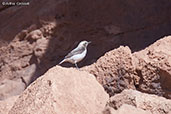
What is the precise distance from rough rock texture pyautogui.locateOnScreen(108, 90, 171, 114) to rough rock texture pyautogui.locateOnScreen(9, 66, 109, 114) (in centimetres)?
46

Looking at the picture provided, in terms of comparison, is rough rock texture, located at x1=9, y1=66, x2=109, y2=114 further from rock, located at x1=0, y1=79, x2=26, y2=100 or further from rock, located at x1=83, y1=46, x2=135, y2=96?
rock, located at x1=0, y1=79, x2=26, y2=100

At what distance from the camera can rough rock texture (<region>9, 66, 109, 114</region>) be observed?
15.0 ft

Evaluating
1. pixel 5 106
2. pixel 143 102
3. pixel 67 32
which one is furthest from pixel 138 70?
pixel 67 32

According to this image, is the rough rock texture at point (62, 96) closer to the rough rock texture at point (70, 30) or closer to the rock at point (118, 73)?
the rock at point (118, 73)

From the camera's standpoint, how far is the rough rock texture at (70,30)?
34.9ft

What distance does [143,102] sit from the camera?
14.6ft

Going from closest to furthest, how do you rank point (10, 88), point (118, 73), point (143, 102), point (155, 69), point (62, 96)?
1. point (143, 102)
2. point (62, 96)
3. point (155, 69)
4. point (118, 73)
5. point (10, 88)

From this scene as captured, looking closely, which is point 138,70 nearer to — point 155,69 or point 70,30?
point 155,69

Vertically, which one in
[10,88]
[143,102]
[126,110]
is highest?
[126,110]

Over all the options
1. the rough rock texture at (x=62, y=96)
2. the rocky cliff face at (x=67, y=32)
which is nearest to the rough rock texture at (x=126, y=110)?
the rough rock texture at (x=62, y=96)

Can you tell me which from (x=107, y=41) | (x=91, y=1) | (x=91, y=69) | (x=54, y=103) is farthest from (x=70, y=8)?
(x=54, y=103)

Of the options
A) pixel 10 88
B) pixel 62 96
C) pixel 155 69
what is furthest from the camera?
pixel 10 88

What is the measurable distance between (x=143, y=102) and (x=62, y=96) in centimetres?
93

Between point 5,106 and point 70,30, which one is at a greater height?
point 5,106
